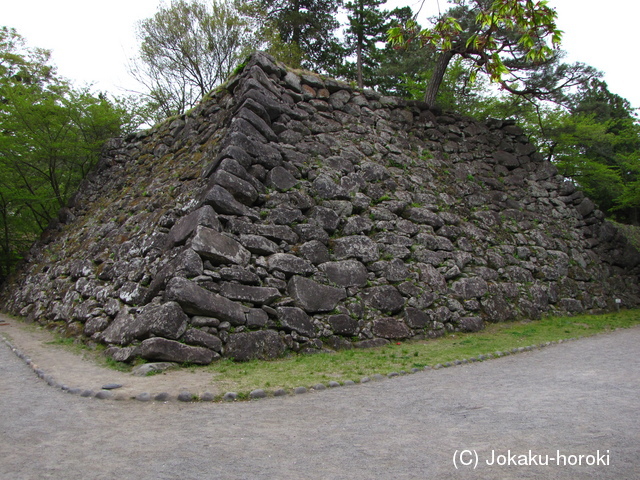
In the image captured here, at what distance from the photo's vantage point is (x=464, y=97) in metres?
15.0

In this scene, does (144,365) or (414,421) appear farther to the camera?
(144,365)

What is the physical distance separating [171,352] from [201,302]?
73 cm

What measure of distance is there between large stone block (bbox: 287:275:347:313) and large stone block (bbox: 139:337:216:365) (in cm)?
168

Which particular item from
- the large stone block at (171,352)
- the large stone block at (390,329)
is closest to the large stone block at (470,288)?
the large stone block at (390,329)

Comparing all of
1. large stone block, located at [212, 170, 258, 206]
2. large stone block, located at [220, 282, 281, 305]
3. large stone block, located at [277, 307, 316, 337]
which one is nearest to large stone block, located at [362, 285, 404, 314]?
large stone block, located at [277, 307, 316, 337]

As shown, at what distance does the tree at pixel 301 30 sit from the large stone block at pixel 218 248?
13.1 m

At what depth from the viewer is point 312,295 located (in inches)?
262

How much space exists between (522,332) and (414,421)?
5.32 m

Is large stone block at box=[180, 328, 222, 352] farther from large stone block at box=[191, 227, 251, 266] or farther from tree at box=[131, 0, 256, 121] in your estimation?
tree at box=[131, 0, 256, 121]

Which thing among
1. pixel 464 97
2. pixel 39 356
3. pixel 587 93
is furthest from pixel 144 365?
pixel 587 93

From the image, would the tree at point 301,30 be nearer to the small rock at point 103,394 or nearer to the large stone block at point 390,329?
the large stone block at point 390,329

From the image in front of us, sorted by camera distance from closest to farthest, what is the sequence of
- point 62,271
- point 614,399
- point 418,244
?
point 614,399
point 418,244
point 62,271

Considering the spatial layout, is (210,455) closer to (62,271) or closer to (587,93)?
(62,271)

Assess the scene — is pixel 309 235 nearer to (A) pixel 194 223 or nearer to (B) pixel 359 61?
(A) pixel 194 223
